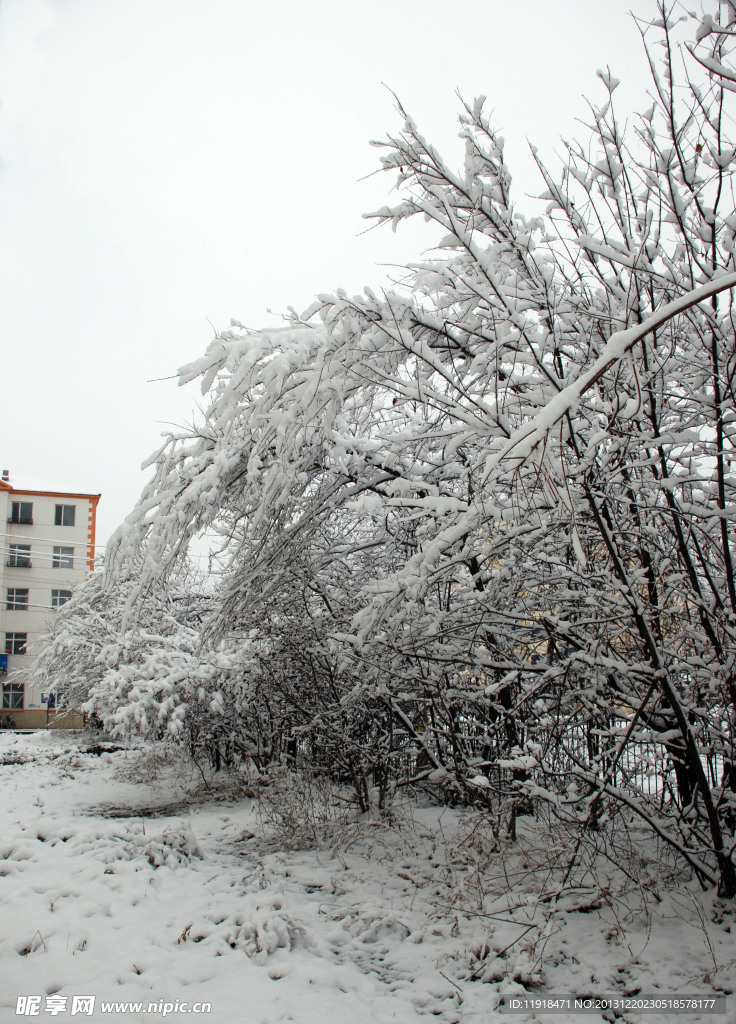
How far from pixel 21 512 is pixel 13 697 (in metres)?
10.3

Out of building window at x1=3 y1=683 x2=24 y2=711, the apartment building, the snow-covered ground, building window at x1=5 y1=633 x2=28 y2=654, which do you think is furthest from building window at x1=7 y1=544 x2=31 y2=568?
the snow-covered ground

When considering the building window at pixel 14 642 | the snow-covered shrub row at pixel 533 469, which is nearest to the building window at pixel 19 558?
the building window at pixel 14 642

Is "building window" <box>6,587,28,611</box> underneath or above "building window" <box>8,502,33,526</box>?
underneath

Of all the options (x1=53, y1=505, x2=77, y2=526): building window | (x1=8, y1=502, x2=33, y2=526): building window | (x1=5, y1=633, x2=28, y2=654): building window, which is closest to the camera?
(x1=5, y1=633, x2=28, y2=654): building window

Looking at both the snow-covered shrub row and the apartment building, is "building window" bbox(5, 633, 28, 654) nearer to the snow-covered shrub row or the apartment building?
the apartment building

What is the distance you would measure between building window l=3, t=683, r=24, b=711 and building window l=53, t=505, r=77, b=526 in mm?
9189

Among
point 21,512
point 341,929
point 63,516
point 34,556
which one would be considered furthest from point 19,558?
point 341,929

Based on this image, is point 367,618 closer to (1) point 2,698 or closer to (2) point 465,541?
(2) point 465,541

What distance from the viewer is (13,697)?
30.7 metres

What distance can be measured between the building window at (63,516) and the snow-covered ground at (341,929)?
107 feet

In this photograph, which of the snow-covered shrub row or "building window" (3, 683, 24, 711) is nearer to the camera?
the snow-covered shrub row

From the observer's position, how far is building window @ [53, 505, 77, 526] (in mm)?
34728

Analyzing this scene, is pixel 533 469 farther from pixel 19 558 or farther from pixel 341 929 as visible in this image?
pixel 19 558

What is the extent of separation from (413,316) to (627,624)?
2005 mm
